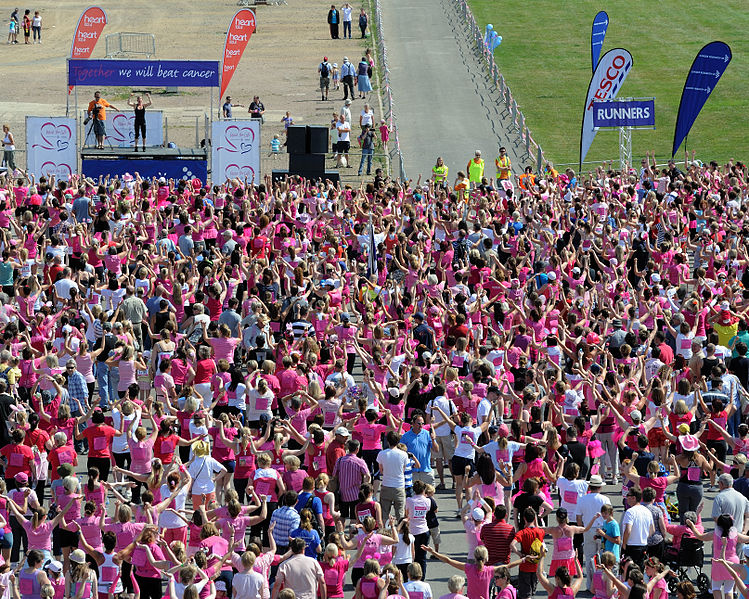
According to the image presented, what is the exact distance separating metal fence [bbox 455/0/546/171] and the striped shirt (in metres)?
25.7

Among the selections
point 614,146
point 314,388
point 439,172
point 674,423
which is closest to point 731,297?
point 674,423

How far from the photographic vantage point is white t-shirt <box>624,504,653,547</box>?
1234 cm

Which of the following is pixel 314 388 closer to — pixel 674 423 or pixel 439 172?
pixel 674 423

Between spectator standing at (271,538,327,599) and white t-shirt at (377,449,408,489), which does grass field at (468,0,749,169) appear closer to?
white t-shirt at (377,449,408,489)

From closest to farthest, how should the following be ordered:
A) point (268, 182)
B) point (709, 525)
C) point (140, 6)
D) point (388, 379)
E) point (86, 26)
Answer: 1. point (709, 525)
2. point (388, 379)
3. point (268, 182)
4. point (86, 26)
5. point (140, 6)

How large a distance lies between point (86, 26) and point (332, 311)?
20.6 m

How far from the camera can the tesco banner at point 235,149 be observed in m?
33.9

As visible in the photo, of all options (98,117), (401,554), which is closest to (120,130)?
(98,117)

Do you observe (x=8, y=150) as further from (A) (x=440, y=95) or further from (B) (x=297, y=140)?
(A) (x=440, y=95)

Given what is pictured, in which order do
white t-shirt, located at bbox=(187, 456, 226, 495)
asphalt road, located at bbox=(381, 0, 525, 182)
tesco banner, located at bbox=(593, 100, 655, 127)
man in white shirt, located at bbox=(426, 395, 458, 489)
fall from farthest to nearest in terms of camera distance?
1. asphalt road, located at bbox=(381, 0, 525, 182)
2. tesco banner, located at bbox=(593, 100, 655, 127)
3. man in white shirt, located at bbox=(426, 395, 458, 489)
4. white t-shirt, located at bbox=(187, 456, 226, 495)

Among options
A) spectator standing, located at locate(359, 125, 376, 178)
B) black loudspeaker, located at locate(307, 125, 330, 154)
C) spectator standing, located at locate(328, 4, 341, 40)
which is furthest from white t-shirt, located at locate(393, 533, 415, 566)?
spectator standing, located at locate(328, 4, 341, 40)

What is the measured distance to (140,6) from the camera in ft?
212

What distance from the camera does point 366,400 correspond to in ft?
47.5

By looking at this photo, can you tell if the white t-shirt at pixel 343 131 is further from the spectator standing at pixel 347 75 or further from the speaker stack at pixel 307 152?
the spectator standing at pixel 347 75
